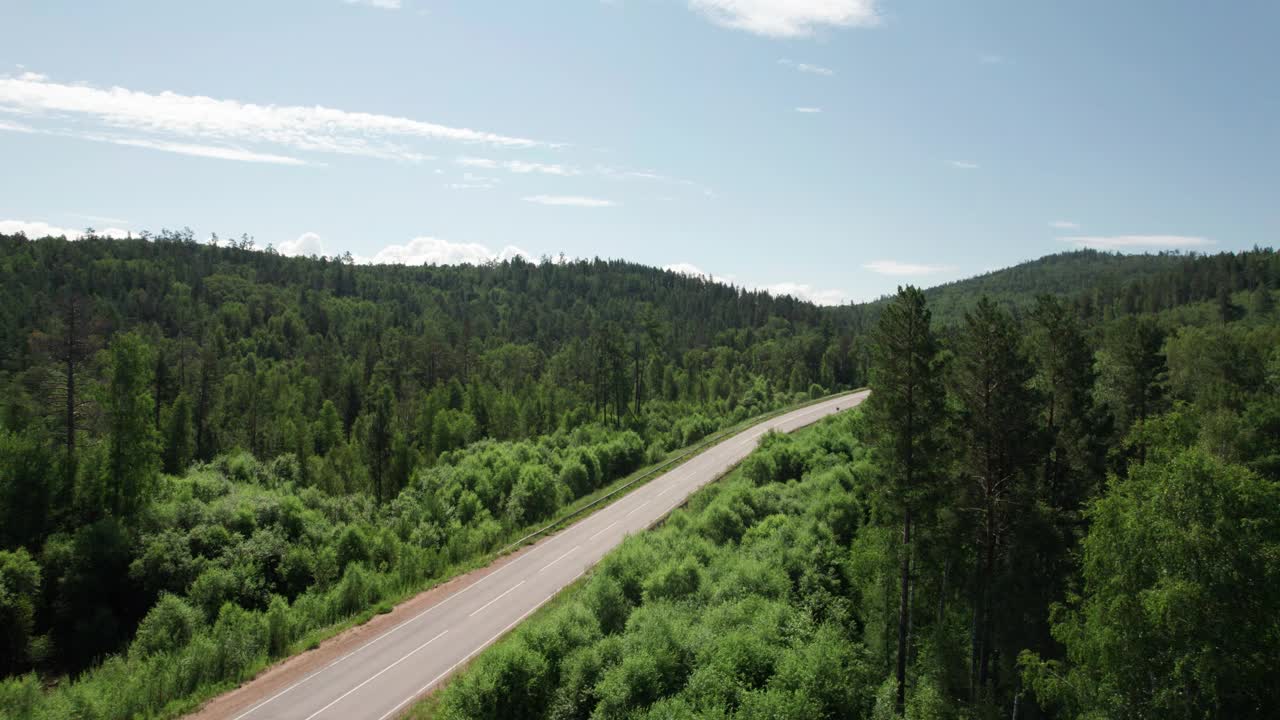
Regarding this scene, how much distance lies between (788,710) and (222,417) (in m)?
78.1

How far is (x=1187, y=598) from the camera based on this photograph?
1574 centimetres

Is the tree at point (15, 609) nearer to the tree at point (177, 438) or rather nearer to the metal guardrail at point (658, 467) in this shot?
the metal guardrail at point (658, 467)

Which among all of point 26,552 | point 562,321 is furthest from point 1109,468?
point 562,321

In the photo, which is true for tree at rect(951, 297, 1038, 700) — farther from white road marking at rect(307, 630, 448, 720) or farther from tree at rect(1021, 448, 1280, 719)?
white road marking at rect(307, 630, 448, 720)

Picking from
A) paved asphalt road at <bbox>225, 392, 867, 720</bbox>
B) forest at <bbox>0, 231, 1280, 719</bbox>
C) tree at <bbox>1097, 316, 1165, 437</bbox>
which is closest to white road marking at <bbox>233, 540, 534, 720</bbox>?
paved asphalt road at <bbox>225, 392, 867, 720</bbox>

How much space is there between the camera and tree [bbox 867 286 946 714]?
23266mm

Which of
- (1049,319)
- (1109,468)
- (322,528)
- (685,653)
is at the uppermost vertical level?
(1049,319)

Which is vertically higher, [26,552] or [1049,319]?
[1049,319]

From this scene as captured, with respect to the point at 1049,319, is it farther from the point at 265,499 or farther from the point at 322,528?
the point at 265,499

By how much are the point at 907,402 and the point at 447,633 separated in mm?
19418

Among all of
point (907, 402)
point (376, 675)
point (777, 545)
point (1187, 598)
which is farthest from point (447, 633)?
point (1187, 598)

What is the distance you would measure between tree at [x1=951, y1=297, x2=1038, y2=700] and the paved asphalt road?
58.4ft

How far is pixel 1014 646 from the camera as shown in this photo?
1124 inches

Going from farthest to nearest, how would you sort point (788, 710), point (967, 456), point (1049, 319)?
point (1049, 319) → point (967, 456) → point (788, 710)
